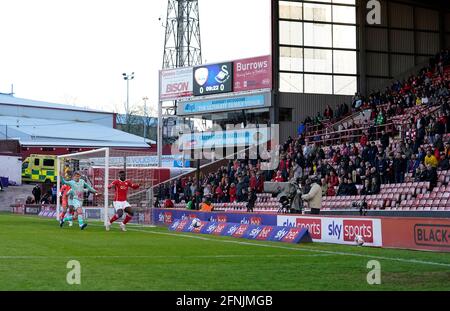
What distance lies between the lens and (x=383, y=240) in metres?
22.9

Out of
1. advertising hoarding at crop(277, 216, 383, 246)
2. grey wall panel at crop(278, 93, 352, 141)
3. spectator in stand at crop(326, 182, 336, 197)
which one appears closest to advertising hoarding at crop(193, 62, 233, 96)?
grey wall panel at crop(278, 93, 352, 141)

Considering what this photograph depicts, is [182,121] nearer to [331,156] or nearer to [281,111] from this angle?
[281,111]

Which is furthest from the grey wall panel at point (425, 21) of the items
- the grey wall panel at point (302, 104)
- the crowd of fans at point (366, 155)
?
the grey wall panel at point (302, 104)

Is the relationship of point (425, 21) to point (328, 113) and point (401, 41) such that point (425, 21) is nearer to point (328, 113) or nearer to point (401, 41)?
point (401, 41)

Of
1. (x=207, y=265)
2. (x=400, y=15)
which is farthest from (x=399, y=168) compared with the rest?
(x=400, y=15)

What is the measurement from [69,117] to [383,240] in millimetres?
81030

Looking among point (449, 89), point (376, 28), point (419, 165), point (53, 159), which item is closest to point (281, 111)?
Answer: point (376, 28)

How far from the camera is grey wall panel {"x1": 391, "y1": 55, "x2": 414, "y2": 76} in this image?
54.4 metres

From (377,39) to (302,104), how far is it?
737cm

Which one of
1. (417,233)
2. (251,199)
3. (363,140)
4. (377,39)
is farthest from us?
(377,39)

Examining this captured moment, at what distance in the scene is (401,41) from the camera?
5488 centimetres

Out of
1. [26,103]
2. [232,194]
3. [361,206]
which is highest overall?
[26,103]

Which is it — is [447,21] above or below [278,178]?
above
